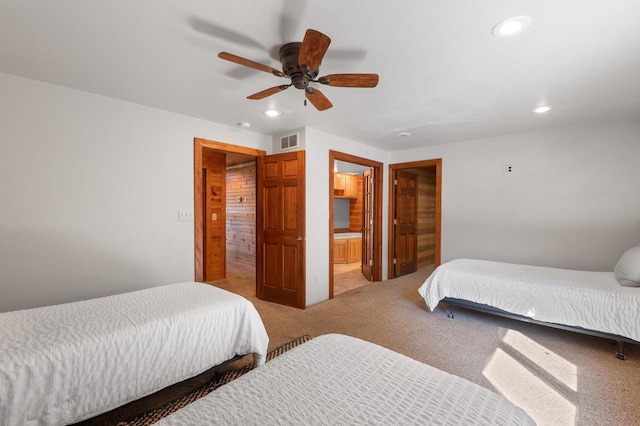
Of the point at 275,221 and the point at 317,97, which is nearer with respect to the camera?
the point at 317,97

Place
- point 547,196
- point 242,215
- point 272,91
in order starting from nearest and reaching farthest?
point 272,91 → point 547,196 → point 242,215

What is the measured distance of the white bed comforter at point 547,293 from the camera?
92.8 inches

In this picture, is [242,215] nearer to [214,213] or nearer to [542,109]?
[214,213]

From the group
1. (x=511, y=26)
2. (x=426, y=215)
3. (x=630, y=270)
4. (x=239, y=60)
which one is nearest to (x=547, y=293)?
(x=630, y=270)

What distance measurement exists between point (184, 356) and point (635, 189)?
512cm

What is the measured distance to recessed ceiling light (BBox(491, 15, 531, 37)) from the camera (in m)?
1.56

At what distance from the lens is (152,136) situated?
2994 millimetres

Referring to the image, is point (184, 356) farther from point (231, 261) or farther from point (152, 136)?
point (231, 261)

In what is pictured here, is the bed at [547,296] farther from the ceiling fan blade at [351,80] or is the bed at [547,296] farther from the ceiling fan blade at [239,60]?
the ceiling fan blade at [239,60]

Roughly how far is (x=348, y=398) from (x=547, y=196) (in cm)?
435

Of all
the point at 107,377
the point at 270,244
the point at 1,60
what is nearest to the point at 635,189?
the point at 270,244

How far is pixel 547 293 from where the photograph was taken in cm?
269

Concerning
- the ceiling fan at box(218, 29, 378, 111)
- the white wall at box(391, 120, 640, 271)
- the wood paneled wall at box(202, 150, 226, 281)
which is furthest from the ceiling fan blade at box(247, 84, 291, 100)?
the white wall at box(391, 120, 640, 271)

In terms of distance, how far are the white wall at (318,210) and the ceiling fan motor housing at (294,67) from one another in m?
1.82
